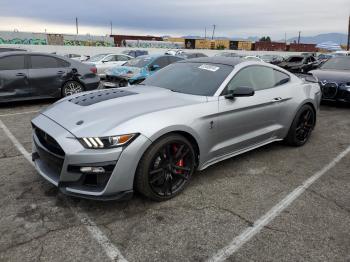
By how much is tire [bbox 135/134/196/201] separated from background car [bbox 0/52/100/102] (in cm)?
613

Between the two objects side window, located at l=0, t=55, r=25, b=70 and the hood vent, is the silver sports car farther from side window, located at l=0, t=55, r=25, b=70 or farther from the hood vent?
side window, located at l=0, t=55, r=25, b=70

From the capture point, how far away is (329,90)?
8.83m

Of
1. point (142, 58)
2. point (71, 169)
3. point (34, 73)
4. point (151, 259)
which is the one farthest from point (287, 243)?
point (142, 58)

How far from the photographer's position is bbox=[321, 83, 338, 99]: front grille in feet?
28.6

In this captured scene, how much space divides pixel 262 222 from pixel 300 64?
15.4m

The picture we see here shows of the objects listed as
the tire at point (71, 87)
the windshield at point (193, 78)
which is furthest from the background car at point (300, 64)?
the windshield at point (193, 78)

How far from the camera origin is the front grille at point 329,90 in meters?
8.70

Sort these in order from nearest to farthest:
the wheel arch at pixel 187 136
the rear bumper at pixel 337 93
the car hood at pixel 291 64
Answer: the wheel arch at pixel 187 136 → the rear bumper at pixel 337 93 → the car hood at pixel 291 64

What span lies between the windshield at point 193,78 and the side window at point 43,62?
486cm

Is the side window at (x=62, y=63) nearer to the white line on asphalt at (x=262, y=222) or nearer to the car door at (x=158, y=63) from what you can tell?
the car door at (x=158, y=63)

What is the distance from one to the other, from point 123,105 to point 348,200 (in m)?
2.76

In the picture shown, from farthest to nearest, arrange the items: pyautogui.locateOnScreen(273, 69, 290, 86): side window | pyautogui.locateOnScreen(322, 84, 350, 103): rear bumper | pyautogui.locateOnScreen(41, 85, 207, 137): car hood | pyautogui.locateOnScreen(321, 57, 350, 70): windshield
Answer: pyautogui.locateOnScreen(321, 57, 350, 70): windshield → pyautogui.locateOnScreen(322, 84, 350, 103): rear bumper → pyautogui.locateOnScreen(273, 69, 290, 86): side window → pyautogui.locateOnScreen(41, 85, 207, 137): car hood

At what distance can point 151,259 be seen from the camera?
8.54 feet

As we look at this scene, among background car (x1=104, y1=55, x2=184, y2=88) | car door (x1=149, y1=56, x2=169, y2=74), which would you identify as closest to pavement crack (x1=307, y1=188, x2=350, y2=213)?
background car (x1=104, y1=55, x2=184, y2=88)
